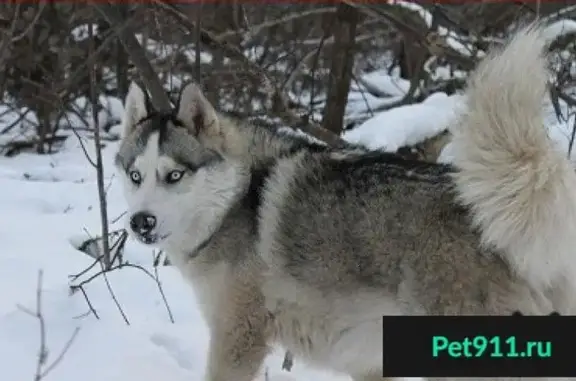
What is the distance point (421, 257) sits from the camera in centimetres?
310

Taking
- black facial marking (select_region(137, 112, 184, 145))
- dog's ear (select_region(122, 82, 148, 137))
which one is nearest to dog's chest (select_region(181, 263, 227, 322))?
black facial marking (select_region(137, 112, 184, 145))

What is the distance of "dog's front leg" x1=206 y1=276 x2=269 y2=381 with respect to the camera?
11.5 ft

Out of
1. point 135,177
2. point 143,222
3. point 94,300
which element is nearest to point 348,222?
point 143,222

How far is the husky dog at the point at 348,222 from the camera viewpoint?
294cm

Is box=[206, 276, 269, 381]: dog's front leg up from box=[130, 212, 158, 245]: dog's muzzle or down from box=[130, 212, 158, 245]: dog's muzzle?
down

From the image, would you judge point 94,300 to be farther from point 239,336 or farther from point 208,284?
point 239,336

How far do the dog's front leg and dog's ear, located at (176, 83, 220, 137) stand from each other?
0.69 metres

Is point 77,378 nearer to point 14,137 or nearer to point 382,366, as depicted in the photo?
point 382,366

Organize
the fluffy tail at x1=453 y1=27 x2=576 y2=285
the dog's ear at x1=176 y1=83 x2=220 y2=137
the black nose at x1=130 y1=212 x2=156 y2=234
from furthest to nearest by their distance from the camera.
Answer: the dog's ear at x1=176 y1=83 x2=220 y2=137 < the black nose at x1=130 y1=212 x2=156 y2=234 < the fluffy tail at x1=453 y1=27 x2=576 y2=285

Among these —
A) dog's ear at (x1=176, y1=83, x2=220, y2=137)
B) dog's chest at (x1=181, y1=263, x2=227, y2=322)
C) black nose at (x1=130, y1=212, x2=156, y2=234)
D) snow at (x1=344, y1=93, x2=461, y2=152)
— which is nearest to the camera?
black nose at (x1=130, y1=212, x2=156, y2=234)

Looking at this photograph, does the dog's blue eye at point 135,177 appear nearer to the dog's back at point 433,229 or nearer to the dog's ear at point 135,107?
the dog's ear at point 135,107

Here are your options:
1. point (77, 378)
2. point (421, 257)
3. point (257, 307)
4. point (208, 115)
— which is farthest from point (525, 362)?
point (77, 378)

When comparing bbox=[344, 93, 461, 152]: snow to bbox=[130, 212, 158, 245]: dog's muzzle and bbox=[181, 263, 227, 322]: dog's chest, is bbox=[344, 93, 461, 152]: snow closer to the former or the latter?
bbox=[181, 263, 227, 322]: dog's chest

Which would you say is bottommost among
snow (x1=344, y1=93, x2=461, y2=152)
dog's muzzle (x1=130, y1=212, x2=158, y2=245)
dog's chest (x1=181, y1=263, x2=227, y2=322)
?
dog's chest (x1=181, y1=263, x2=227, y2=322)
